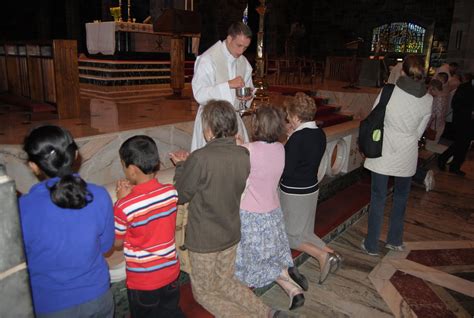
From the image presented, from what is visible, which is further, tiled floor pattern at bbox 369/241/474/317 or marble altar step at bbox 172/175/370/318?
marble altar step at bbox 172/175/370/318

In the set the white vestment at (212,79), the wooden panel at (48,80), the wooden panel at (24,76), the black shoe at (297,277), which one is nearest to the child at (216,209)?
the black shoe at (297,277)

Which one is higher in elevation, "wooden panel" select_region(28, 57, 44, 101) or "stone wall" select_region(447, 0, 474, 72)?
"stone wall" select_region(447, 0, 474, 72)

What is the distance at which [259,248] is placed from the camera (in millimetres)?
Result: 2709

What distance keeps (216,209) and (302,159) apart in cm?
96

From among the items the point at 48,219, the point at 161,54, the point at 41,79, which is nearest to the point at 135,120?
the point at 41,79

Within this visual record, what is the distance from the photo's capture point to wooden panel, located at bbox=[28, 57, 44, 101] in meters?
5.20

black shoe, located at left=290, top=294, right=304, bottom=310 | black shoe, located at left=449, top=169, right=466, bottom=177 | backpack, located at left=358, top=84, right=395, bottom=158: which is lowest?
black shoe, located at left=449, top=169, right=466, bottom=177

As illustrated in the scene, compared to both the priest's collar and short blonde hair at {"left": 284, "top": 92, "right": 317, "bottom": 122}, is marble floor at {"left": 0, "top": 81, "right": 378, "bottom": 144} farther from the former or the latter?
short blonde hair at {"left": 284, "top": 92, "right": 317, "bottom": 122}

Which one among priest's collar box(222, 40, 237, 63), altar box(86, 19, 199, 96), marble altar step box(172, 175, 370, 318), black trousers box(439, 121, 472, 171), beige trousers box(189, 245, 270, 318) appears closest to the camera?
beige trousers box(189, 245, 270, 318)

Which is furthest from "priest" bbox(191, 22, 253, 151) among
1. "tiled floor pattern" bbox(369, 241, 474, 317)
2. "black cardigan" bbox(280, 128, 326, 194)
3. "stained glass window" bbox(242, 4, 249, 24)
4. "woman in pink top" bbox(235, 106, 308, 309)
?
"stained glass window" bbox(242, 4, 249, 24)

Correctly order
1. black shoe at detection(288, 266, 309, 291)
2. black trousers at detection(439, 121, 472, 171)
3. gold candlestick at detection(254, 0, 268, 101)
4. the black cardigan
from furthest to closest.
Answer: black trousers at detection(439, 121, 472, 171)
gold candlestick at detection(254, 0, 268, 101)
black shoe at detection(288, 266, 309, 291)
the black cardigan

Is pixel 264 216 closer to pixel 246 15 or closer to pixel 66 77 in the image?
pixel 66 77

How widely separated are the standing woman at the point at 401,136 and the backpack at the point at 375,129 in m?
0.05

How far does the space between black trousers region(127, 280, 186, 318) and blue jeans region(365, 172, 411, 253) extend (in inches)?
88.9
